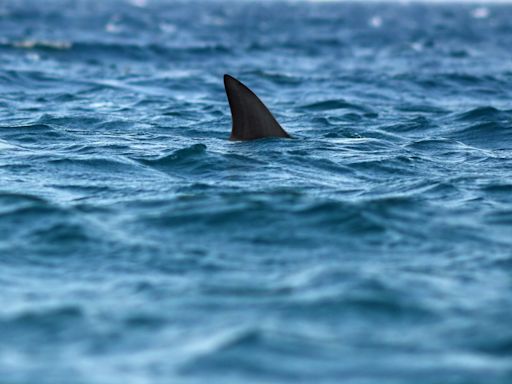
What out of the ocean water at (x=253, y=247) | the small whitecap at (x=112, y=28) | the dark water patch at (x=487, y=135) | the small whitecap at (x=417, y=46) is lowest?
the ocean water at (x=253, y=247)

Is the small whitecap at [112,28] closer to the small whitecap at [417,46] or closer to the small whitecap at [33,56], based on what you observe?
the small whitecap at [417,46]

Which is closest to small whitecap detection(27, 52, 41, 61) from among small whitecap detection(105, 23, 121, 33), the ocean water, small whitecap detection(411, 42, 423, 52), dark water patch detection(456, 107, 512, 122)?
the ocean water

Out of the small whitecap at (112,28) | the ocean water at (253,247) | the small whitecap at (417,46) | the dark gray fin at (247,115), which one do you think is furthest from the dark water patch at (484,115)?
the small whitecap at (112,28)

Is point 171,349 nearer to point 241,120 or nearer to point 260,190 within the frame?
point 260,190

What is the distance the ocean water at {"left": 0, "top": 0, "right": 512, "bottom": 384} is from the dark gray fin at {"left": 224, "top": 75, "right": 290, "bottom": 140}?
27 centimetres

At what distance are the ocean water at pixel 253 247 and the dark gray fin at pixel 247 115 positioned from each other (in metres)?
0.27

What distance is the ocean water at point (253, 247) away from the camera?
20.5ft

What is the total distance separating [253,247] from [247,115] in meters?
4.54

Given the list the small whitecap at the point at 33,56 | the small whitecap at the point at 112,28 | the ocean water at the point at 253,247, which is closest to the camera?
the ocean water at the point at 253,247

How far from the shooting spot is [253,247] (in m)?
8.55

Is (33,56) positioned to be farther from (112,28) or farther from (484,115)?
(112,28)

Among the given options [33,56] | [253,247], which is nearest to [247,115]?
[253,247]

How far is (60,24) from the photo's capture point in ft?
170

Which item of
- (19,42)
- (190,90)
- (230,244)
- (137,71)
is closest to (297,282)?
(230,244)
